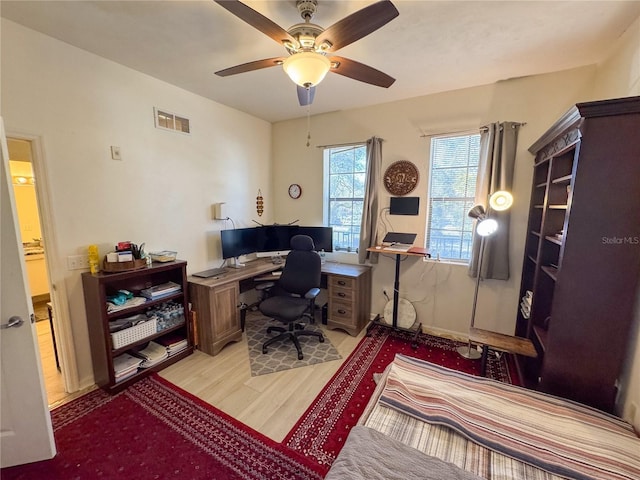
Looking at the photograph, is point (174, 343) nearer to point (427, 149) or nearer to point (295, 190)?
point (295, 190)

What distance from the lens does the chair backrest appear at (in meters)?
2.84

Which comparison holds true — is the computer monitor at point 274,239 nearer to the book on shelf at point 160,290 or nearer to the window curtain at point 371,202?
the window curtain at point 371,202

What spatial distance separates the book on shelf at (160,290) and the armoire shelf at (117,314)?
1.2 inches

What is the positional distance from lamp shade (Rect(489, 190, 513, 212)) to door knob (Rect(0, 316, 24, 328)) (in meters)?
3.47

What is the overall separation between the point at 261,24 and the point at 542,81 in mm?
2661

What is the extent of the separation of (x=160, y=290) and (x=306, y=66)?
2.29 m

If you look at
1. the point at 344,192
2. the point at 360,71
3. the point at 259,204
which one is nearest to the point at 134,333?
the point at 259,204

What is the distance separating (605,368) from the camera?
158 centimetres

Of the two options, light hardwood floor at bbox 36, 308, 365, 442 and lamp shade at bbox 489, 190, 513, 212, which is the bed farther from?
lamp shade at bbox 489, 190, 513, 212

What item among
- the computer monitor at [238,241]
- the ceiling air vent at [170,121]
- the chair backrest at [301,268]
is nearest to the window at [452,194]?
the chair backrest at [301,268]

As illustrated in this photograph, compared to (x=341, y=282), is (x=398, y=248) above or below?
above

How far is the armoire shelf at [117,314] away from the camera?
2096mm

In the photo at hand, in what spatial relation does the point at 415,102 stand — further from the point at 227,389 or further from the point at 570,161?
the point at 227,389

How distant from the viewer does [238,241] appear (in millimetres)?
3303
